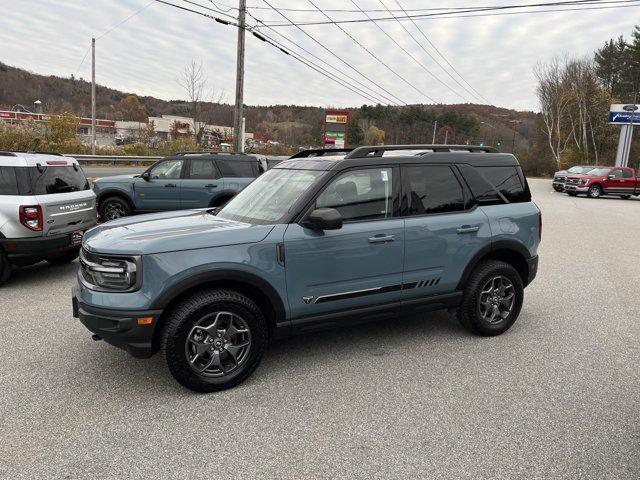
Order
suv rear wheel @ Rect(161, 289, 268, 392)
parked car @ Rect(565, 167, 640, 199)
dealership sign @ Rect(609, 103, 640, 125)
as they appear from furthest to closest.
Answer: dealership sign @ Rect(609, 103, 640, 125), parked car @ Rect(565, 167, 640, 199), suv rear wheel @ Rect(161, 289, 268, 392)

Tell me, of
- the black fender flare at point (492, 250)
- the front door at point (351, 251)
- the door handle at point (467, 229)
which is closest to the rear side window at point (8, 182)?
→ the front door at point (351, 251)

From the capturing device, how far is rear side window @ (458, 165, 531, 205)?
466 centimetres

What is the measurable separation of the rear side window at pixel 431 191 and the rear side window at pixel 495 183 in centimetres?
20

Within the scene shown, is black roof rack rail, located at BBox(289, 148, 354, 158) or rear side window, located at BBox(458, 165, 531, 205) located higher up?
black roof rack rail, located at BBox(289, 148, 354, 158)

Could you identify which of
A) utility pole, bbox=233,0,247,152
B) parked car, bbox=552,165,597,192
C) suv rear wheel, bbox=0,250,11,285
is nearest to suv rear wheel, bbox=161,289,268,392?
suv rear wheel, bbox=0,250,11,285

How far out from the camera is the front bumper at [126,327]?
3221mm

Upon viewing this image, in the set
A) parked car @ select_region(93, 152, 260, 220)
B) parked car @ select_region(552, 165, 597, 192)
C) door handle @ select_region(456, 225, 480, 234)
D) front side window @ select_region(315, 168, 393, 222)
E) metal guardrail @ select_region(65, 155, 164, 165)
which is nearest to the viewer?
front side window @ select_region(315, 168, 393, 222)

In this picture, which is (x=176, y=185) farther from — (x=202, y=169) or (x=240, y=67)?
(x=240, y=67)

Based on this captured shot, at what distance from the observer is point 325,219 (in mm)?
3508

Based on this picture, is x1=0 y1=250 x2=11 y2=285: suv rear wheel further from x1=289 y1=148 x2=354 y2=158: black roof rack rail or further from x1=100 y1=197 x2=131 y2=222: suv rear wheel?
x1=100 y1=197 x2=131 y2=222: suv rear wheel

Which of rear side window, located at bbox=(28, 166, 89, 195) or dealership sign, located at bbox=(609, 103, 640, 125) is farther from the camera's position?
dealership sign, located at bbox=(609, 103, 640, 125)

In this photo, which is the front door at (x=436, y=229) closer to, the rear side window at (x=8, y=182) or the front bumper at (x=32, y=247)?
the front bumper at (x=32, y=247)

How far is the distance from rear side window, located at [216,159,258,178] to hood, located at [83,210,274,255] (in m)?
A: 6.90

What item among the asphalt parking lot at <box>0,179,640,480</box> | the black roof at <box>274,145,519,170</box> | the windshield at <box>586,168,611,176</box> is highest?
the windshield at <box>586,168,611,176</box>
